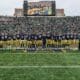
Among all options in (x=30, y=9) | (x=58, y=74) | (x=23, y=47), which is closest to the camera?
(x=58, y=74)

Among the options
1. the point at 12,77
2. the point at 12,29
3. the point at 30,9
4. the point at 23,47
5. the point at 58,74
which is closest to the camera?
the point at 12,77

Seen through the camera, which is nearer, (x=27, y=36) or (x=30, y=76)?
(x=30, y=76)

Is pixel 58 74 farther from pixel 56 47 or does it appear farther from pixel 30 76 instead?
pixel 56 47

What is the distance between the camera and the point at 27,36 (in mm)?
36594

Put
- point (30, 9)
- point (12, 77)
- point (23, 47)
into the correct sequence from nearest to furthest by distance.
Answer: point (12, 77), point (23, 47), point (30, 9)

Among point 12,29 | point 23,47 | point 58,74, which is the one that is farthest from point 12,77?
point 12,29

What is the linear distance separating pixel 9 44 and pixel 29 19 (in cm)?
2469

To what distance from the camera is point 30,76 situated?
45.2 feet

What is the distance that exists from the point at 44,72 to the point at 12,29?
138 ft

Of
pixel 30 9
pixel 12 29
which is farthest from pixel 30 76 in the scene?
pixel 30 9

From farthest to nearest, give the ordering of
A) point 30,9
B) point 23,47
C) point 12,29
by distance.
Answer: point 30,9
point 12,29
point 23,47

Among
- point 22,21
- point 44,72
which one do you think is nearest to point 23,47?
point 44,72

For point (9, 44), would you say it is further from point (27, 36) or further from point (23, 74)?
point (23, 74)

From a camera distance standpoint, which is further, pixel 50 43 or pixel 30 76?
pixel 50 43
